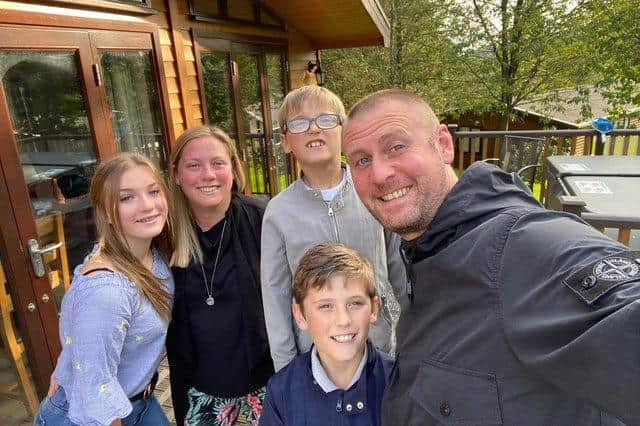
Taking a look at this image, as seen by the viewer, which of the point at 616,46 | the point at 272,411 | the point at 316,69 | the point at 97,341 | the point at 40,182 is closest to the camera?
the point at 97,341

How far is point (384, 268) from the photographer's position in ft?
4.91

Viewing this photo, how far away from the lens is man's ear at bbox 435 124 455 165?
105 cm

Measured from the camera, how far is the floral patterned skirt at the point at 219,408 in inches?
67.6

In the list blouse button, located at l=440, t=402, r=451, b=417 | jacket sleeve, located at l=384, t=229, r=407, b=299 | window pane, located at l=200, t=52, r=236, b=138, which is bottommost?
blouse button, located at l=440, t=402, r=451, b=417

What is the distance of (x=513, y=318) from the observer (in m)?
0.72

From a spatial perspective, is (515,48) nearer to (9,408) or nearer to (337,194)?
(337,194)

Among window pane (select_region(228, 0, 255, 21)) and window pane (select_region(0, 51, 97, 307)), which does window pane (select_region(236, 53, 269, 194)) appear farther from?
window pane (select_region(0, 51, 97, 307))

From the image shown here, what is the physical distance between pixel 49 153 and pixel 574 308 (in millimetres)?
2575

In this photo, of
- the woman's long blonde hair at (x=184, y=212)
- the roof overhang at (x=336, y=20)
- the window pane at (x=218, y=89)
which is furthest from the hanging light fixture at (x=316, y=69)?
the woman's long blonde hair at (x=184, y=212)

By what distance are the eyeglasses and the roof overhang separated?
12.8ft

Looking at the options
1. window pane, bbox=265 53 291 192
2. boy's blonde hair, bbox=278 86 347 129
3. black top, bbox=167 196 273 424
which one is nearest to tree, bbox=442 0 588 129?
window pane, bbox=265 53 291 192

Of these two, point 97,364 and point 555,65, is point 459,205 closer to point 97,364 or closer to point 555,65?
point 97,364

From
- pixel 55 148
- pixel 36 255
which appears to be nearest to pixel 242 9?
pixel 55 148

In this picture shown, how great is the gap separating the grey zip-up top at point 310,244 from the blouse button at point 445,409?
1.94 feet
